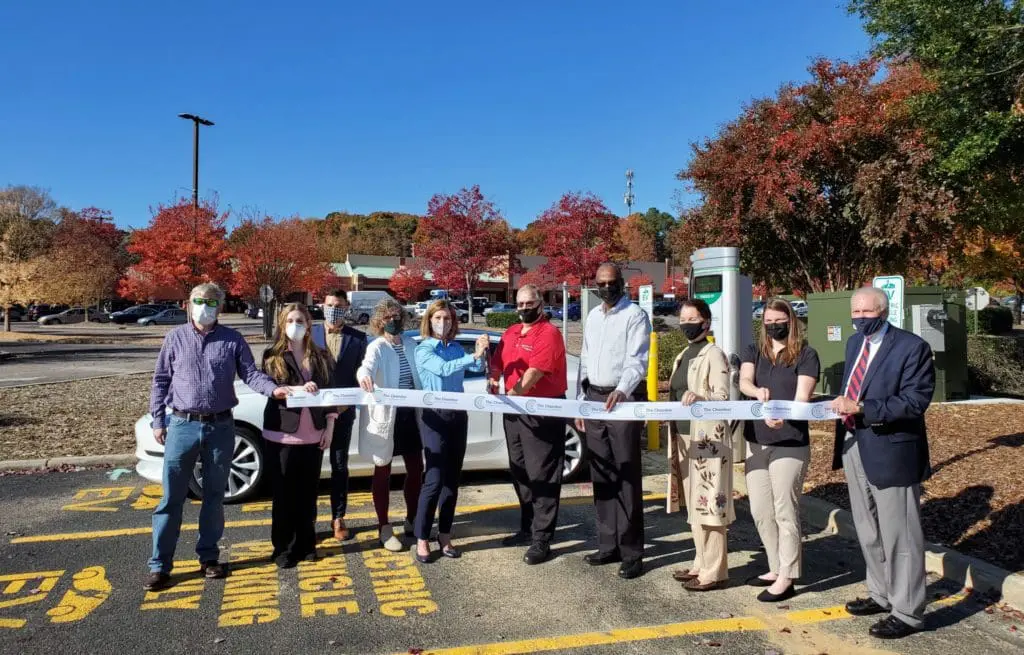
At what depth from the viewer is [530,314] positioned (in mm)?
4711

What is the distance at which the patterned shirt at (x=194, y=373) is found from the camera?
4.23m

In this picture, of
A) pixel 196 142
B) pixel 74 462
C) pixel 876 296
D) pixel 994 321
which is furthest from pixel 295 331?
pixel 994 321

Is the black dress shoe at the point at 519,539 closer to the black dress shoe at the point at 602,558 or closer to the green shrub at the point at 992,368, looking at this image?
the black dress shoe at the point at 602,558

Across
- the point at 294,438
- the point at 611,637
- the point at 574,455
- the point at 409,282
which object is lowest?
the point at 611,637

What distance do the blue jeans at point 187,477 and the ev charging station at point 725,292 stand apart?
6.70m

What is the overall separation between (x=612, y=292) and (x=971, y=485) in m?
3.56

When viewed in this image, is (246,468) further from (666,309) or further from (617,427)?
(666,309)

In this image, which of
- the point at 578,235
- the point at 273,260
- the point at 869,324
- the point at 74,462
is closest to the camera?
the point at 869,324

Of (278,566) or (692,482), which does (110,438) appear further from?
(692,482)

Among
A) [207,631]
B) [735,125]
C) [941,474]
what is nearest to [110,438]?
[207,631]

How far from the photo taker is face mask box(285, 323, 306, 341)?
4.62 m

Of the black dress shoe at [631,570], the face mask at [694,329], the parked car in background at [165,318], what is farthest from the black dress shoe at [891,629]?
the parked car in background at [165,318]

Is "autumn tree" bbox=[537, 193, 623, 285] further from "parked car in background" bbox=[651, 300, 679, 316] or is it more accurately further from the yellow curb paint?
the yellow curb paint

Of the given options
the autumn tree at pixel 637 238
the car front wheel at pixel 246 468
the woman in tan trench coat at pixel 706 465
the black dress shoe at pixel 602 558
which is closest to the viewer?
the woman in tan trench coat at pixel 706 465
